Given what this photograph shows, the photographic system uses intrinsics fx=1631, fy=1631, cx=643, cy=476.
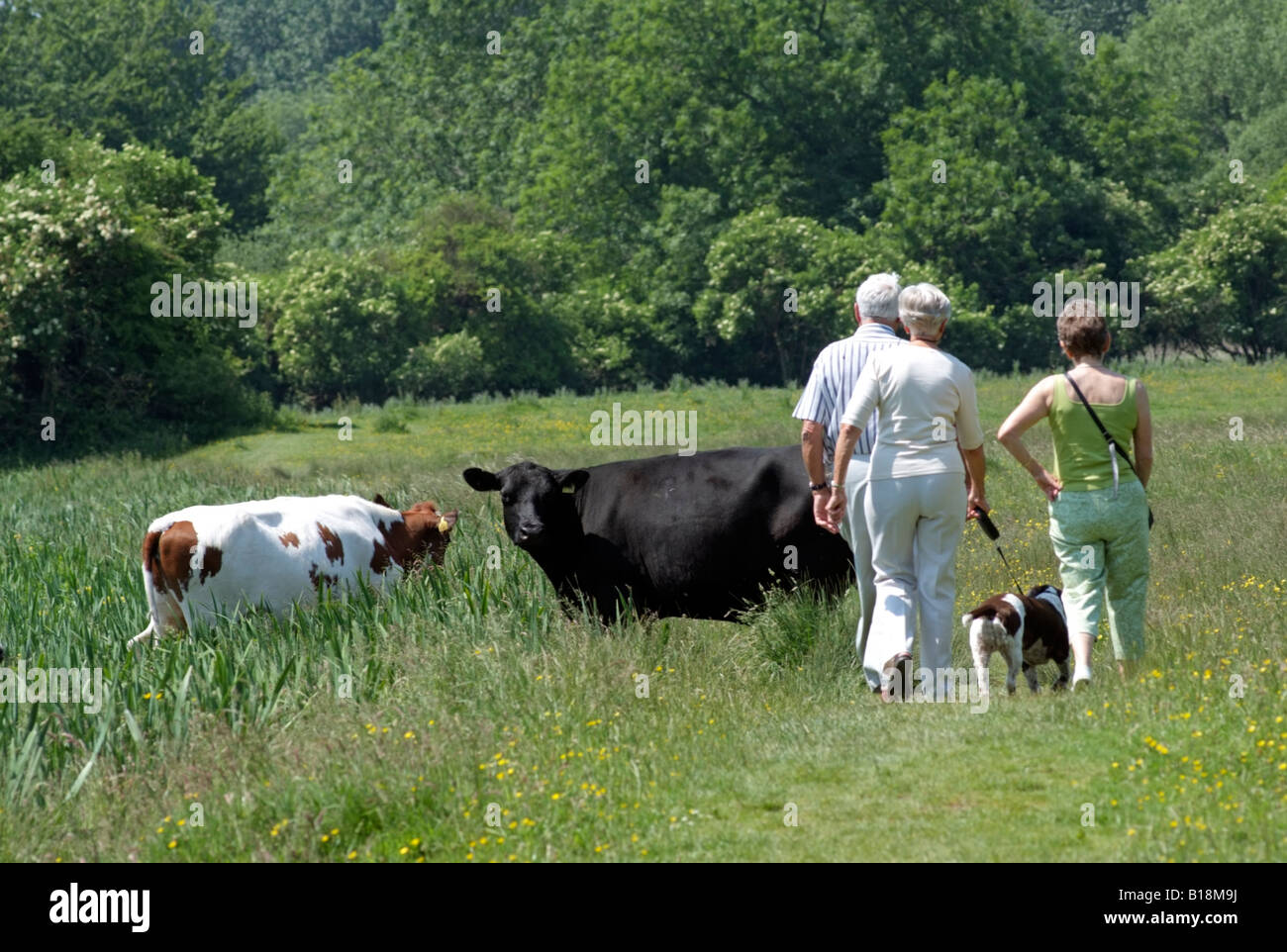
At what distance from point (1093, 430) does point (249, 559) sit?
5877 millimetres

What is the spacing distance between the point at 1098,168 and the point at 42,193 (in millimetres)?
38696

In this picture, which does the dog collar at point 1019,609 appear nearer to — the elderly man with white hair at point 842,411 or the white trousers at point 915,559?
the white trousers at point 915,559

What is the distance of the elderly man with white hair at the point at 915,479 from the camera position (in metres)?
8.21

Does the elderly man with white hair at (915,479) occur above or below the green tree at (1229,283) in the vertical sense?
below

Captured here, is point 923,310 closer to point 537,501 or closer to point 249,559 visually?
point 537,501

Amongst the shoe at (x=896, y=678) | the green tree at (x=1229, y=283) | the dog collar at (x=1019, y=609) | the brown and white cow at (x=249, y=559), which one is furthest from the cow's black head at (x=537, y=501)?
the green tree at (x=1229, y=283)

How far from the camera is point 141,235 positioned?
3978cm

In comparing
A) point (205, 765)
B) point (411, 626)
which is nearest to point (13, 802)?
point (205, 765)

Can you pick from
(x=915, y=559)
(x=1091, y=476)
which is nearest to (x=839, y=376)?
(x=915, y=559)

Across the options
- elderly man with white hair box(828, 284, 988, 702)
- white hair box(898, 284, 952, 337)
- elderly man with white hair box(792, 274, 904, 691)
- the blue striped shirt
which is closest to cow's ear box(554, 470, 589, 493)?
elderly man with white hair box(792, 274, 904, 691)

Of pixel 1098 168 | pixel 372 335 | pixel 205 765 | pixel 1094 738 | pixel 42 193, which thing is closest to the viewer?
pixel 1094 738

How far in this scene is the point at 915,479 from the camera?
8211 mm

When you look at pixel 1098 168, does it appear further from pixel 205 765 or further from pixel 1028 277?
pixel 205 765

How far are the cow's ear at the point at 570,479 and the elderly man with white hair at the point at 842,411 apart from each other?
206cm
